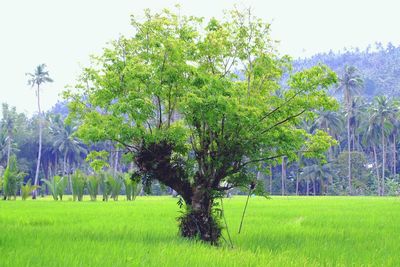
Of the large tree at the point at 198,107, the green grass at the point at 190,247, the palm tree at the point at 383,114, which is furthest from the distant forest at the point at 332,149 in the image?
the large tree at the point at 198,107

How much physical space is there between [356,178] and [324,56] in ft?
404

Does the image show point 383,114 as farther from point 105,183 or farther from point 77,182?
point 77,182

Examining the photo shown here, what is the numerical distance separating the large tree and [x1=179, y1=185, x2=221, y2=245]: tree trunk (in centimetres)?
2

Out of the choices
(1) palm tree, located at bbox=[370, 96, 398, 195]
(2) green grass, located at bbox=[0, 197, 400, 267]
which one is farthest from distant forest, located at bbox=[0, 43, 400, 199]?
(2) green grass, located at bbox=[0, 197, 400, 267]

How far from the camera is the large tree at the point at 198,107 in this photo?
1212 cm

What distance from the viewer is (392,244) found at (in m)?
12.1

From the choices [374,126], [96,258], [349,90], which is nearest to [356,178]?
[374,126]

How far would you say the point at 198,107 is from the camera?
11672 mm

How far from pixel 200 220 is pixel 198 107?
2714mm

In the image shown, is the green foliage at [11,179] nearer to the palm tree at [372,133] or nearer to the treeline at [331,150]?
the treeline at [331,150]

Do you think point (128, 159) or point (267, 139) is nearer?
point (267, 139)

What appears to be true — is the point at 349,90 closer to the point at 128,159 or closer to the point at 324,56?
the point at 128,159

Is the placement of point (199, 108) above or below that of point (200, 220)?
above

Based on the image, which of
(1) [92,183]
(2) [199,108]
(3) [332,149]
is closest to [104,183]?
(1) [92,183]
